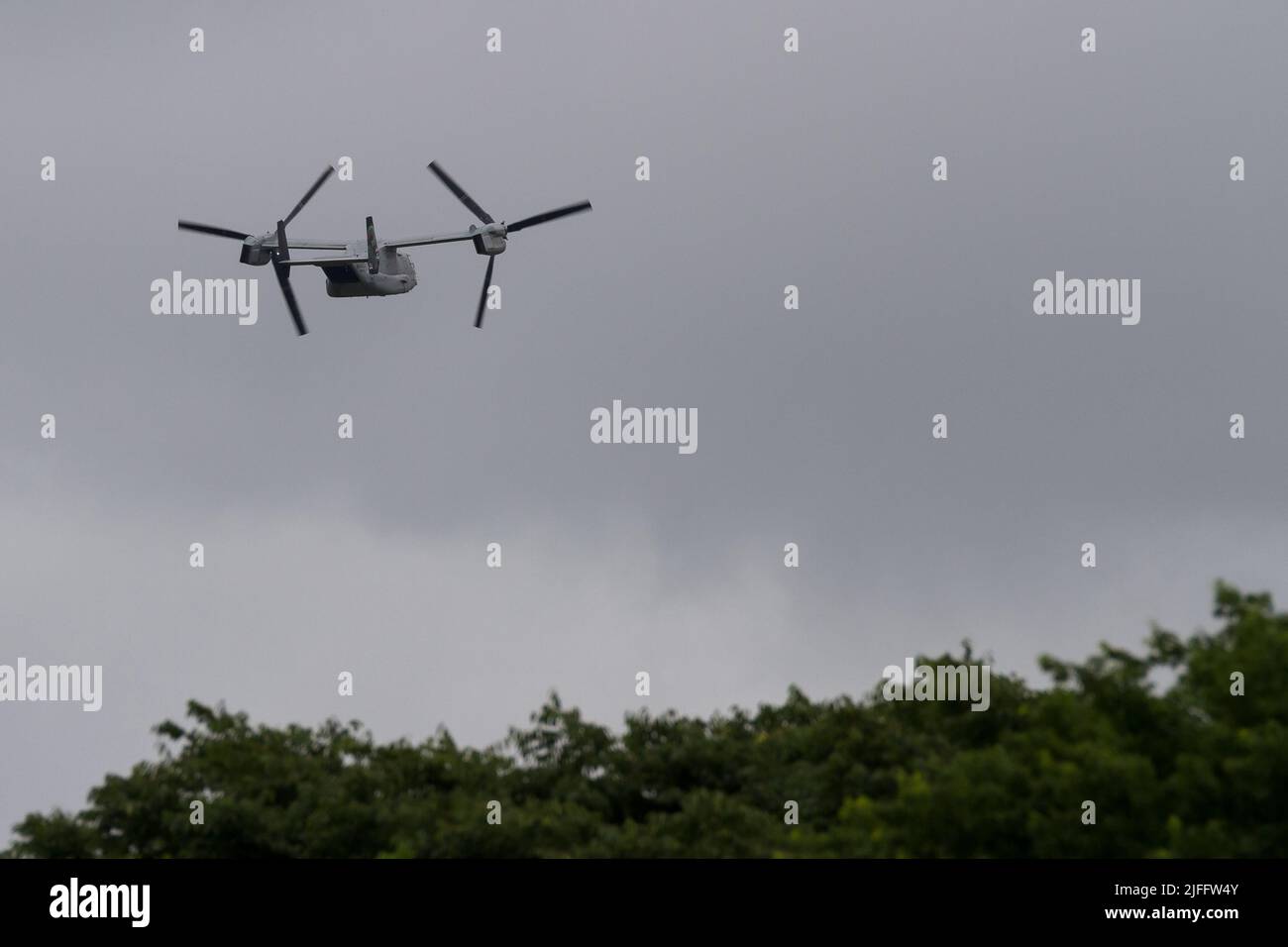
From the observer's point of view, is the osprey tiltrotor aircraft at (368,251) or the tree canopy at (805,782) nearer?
the tree canopy at (805,782)

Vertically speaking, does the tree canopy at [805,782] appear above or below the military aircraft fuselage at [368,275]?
below

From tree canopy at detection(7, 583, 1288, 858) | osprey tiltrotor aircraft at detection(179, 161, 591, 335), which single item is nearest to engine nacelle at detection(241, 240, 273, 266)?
osprey tiltrotor aircraft at detection(179, 161, 591, 335)

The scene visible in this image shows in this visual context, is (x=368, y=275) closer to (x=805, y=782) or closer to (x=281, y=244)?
(x=281, y=244)

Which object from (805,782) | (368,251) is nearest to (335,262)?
(368,251)

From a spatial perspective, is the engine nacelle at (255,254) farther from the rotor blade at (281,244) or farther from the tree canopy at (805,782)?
the tree canopy at (805,782)

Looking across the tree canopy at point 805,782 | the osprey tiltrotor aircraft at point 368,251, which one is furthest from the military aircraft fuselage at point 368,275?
the tree canopy at point 805,782

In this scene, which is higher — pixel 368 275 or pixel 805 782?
pixel 368 275

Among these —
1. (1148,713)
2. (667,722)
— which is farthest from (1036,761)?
(667,722)
